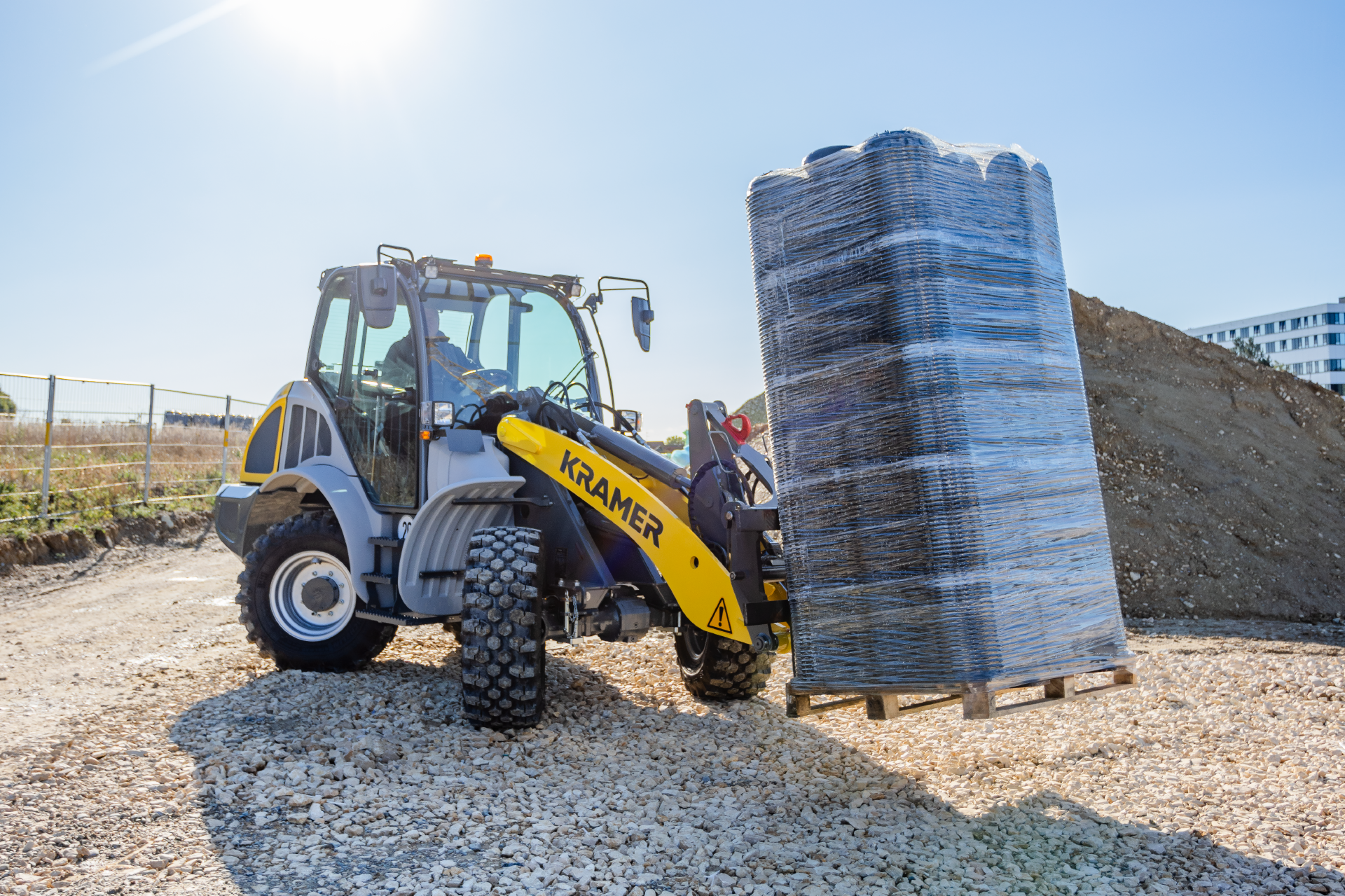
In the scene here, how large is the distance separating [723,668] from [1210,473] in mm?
10191

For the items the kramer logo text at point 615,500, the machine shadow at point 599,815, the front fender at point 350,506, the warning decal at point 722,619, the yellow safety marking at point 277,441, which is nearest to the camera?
the machine shadow at point 599,815

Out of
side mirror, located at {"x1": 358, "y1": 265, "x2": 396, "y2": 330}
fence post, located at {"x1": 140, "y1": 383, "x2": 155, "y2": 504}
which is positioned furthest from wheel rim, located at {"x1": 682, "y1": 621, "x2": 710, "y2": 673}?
fence post, located at {"x1": 140, "y1": 383, "x2": 155, "y2": 504}

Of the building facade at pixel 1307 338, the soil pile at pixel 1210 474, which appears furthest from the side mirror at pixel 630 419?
the building facade at pixel 1307 338

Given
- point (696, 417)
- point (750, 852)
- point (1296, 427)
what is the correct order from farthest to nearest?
point (1296, 427) → point (696, 417) → point (750, 852)

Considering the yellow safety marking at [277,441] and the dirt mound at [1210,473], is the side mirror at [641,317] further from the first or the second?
the dirt mound at [1210,473]

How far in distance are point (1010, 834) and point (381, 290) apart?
4.17 metres

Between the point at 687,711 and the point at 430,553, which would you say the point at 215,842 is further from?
the point at 687,711

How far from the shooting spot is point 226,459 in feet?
57.0

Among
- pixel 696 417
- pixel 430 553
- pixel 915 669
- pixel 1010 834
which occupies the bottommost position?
pixel 1010 834

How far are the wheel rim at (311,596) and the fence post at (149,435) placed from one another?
10.0m

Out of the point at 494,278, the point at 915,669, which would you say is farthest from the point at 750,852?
the point at 494,278

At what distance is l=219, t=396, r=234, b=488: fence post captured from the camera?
17.2 m

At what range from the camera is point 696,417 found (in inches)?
193

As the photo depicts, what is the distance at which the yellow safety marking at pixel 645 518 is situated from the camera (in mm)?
4406
